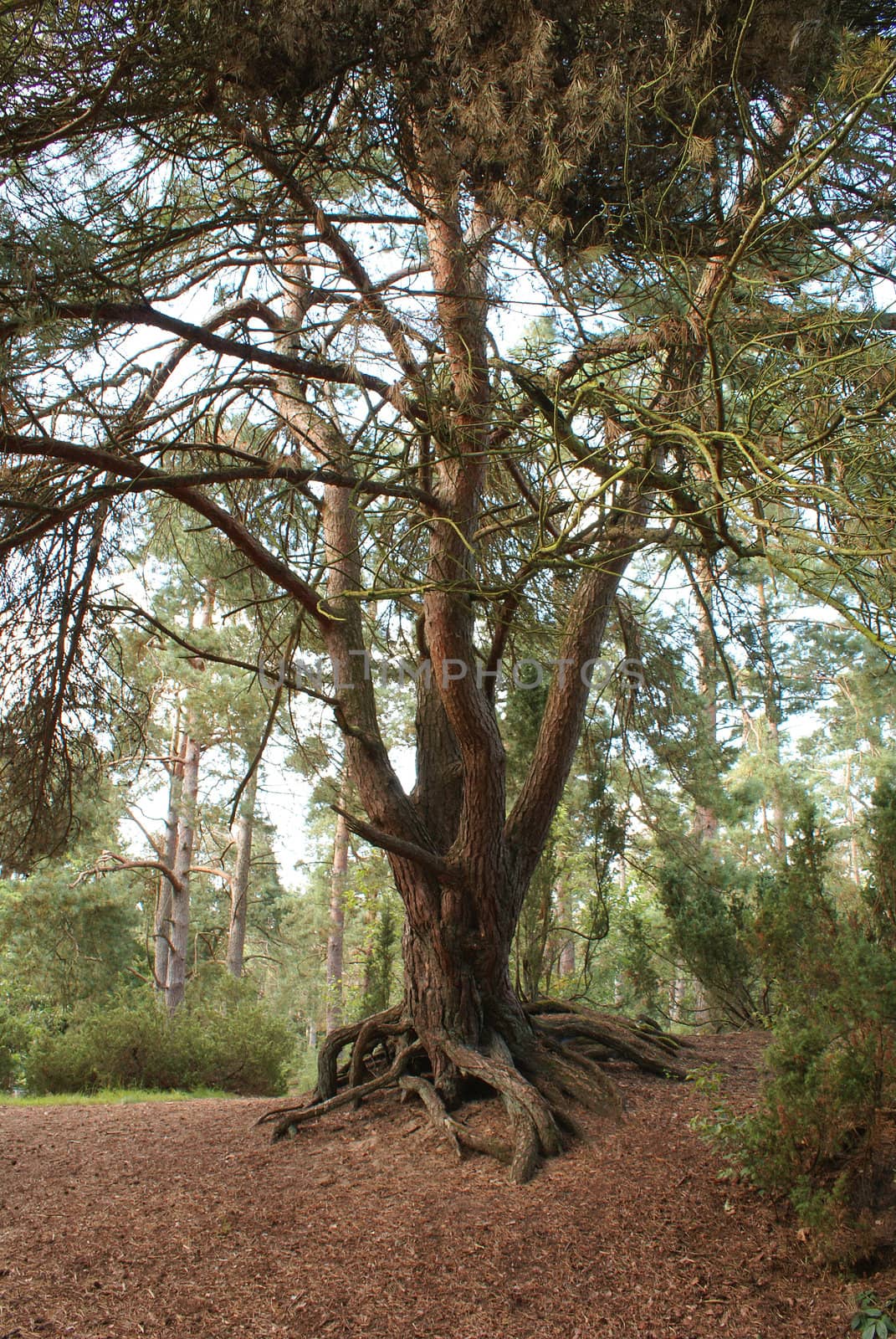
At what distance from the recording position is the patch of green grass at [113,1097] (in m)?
6.67


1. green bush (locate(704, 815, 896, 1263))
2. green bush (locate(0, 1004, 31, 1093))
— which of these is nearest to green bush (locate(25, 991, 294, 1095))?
green bush (locate(0, 1004, 31, 1093))

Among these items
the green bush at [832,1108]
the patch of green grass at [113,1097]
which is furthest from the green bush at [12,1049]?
the green bush at [832,1108]

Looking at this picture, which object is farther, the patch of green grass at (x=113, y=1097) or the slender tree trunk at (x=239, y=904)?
the slender tree trunk at (x=239, y=904)

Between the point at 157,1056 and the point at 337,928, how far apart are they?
20.8 feet

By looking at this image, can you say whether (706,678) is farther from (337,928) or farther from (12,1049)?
(337,928)

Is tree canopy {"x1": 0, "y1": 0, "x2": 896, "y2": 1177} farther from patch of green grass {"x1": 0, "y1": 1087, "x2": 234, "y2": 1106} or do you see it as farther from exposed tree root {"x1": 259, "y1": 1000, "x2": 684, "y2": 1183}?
patch of green grass {"x1": 0, "y1": 1087, "x2": 234, "y2": 1106}

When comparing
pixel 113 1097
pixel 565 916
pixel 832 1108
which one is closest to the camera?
pixel 832 1108

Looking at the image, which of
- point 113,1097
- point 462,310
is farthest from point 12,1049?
Answer: point 462,310

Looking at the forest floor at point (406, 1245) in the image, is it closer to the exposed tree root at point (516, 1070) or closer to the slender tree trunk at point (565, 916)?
the exposed tree root at point (516, 1070)

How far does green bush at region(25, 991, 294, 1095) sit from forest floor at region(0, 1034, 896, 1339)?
3.39 meters

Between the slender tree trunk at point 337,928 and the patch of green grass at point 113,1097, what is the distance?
513 centimetres

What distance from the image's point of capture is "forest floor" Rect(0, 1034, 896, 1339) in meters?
2.78

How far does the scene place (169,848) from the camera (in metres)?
13.6

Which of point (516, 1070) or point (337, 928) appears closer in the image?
point (516, 1070)
